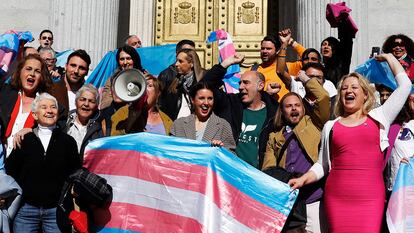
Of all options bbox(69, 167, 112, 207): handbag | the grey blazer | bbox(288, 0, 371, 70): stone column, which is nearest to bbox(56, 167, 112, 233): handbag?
bbox(69, 167, 112, 207): handbag

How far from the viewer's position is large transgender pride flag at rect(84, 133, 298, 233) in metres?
5.76

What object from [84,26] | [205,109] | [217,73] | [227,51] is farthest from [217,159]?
[84,26]

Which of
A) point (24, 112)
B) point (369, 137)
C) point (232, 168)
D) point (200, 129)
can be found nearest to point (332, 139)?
point (369, 137)

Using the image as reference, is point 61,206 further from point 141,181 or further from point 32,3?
point 32,3

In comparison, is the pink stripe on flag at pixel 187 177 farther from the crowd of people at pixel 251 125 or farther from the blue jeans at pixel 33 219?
the blue jeans at pixel 33 219

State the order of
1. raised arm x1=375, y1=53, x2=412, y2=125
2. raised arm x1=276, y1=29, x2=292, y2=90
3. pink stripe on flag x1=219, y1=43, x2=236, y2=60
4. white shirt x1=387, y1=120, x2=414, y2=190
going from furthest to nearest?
pink stripe on flag x1=219, y1=43, x2=236, y2=60 < raised arm x1=276, y1=29, x2=292, y2=90 < white shirt x1=387, y1=120, x2=414, y2=190 < raised arm x1=375, y1=53, x2=412, y2=125

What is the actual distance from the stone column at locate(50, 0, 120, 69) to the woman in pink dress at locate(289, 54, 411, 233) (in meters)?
5.72

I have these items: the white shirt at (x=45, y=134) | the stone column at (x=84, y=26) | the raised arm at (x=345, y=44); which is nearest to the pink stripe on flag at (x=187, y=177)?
the white shirt at (x=45, y=134)

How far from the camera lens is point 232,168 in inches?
234

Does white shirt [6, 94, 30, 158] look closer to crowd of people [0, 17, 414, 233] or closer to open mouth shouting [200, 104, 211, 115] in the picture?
crowd of people [0, 17, 414, 233]

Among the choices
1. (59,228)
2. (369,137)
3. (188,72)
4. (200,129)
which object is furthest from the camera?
(188,72)

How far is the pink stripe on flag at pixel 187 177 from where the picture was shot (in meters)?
5.75

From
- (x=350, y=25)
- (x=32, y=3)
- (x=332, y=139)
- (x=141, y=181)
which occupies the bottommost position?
(x=141, y=181)

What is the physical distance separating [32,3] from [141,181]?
6797 mm
